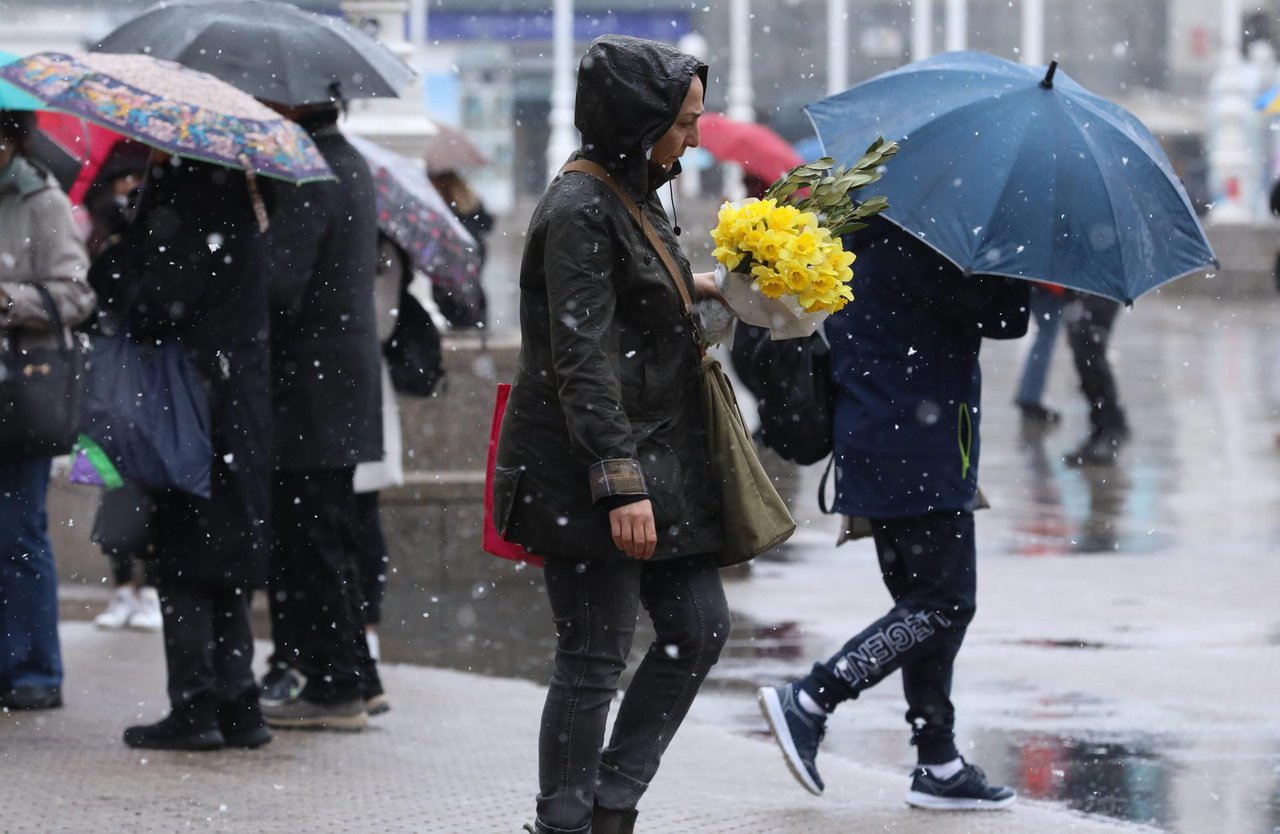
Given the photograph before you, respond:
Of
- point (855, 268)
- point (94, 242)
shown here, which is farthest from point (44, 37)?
point (855, 268)

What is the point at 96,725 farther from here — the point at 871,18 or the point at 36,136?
the point at 871,18

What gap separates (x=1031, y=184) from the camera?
5234 mm

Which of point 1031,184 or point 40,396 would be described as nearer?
point 1031,184

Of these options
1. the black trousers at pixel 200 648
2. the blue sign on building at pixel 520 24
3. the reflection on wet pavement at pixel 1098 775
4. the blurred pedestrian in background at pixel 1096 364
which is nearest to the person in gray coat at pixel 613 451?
the reflection on wet pavement at pixel 1098 775

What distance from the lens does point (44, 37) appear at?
41281 millimetres

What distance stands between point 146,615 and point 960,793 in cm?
392

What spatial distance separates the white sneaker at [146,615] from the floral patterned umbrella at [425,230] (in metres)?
2.00

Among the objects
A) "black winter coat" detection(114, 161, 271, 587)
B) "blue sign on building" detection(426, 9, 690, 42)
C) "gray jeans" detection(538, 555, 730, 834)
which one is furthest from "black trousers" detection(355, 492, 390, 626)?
"blue sign on building" detection(426, 9, 690, 42)

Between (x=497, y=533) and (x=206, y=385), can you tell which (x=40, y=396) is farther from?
(x=497, y=533)

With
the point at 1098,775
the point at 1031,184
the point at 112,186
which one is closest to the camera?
the point at 1031,184

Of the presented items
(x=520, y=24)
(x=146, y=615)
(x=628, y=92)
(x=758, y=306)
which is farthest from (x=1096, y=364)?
(x=520, y=24)

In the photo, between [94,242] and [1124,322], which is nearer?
[94,242]

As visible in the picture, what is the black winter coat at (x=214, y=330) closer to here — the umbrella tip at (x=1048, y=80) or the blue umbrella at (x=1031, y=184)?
the blue umbrella at (x=1031, y=184)

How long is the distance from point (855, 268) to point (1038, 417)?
385 inches
